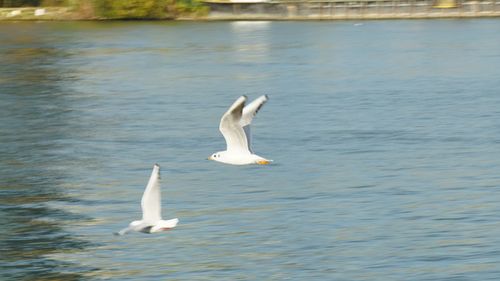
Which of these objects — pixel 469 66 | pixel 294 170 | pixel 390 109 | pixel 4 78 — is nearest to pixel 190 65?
pixel 4 78

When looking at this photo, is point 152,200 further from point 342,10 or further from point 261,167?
point 342,10

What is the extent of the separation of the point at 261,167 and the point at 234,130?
8.50 meters

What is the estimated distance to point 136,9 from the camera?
5922cm

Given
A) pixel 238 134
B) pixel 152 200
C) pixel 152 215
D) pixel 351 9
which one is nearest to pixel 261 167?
pixel 238 134

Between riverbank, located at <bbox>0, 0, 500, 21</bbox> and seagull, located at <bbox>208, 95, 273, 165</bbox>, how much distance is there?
4255cm

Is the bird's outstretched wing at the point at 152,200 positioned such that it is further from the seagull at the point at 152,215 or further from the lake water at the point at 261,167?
the lake water at the point at 261,167

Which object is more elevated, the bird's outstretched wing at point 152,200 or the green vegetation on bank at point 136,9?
the bird's outstretched wing at point 152,200

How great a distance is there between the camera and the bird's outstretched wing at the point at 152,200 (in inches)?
534

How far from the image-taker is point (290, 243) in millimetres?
18516

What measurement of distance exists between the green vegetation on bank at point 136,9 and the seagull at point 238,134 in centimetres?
4275

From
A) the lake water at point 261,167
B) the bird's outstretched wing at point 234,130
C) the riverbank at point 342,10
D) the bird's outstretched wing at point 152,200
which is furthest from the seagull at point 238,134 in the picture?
A: the riverbank at point 342,10

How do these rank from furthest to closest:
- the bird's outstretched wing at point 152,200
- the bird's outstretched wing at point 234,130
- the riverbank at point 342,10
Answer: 1. the riverbank at point 342,10
2. the bird's outstretched wing at point 234,130
3. the bird's outstretched wing at point 152,200

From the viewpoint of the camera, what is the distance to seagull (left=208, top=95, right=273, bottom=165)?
15461 mm

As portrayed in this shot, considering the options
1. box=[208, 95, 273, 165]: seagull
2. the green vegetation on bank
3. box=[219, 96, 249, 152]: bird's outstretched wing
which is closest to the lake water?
box=[208, 95, 273, 165]: seagull
